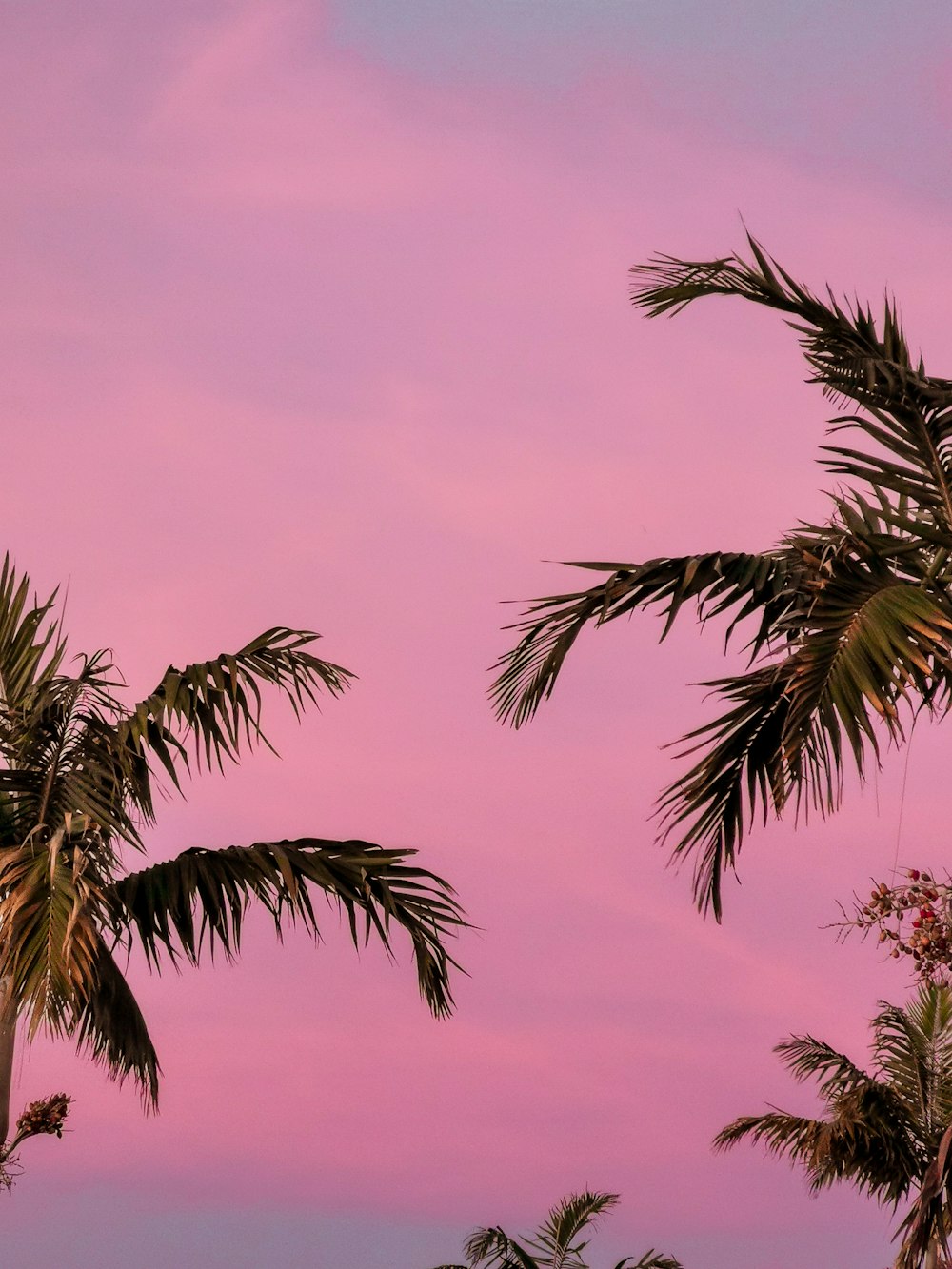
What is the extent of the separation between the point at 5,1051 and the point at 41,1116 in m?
2.03

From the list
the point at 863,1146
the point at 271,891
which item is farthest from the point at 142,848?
the point at 863,1146

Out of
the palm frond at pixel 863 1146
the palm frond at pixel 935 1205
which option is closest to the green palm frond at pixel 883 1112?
the palm frond at pixel 863 1146

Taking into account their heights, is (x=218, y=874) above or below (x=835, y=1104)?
above

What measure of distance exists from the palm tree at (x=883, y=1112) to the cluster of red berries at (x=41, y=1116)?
25.3ft

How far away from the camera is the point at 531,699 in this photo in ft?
28.7

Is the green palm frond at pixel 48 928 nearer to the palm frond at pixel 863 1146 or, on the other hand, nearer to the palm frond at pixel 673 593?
the palm frond at pixel 673 593

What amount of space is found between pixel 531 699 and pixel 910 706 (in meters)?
2.12

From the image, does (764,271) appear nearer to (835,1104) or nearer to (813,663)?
(813,663)

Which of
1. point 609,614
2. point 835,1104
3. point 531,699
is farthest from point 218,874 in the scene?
point 835,1104

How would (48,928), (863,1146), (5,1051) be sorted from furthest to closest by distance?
(863,1146) → (5,1051) → (48,928)

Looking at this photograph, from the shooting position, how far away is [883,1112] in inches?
629

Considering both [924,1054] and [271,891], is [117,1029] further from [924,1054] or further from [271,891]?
[924,1054]

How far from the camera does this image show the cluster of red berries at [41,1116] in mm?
11789

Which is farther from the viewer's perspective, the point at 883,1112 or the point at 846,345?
the point at 883,1112
